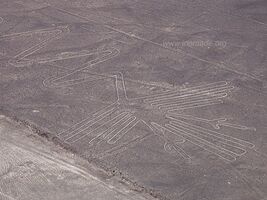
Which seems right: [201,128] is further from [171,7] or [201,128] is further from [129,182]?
[171,7]

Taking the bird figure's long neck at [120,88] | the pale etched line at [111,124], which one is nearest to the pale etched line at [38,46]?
the bird figure's long neck at [120,88]

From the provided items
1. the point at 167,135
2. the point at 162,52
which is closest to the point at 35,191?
the point at 167,135

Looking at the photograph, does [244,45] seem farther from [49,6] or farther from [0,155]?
[0,155]

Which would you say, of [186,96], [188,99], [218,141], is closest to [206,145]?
[218,141]

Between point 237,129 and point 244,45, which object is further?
point 244,45

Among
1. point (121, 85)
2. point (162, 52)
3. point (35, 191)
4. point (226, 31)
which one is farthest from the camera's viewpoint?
point (226, 31)

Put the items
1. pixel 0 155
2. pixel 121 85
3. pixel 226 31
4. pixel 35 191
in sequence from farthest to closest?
pixel 226 31 → pixel 121 85 → pixel 0 155 → pixel 35 191
